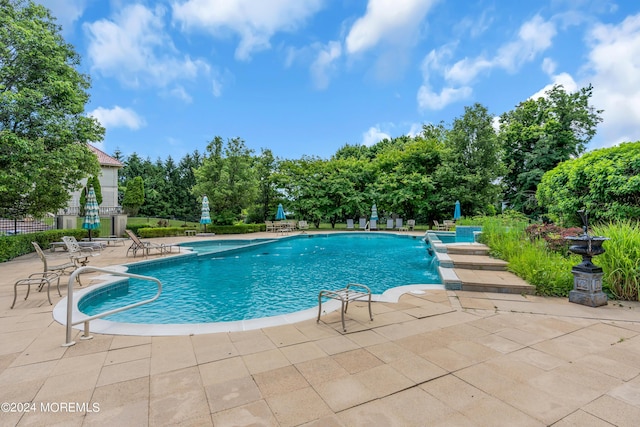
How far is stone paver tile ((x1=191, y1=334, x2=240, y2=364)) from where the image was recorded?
117 inches

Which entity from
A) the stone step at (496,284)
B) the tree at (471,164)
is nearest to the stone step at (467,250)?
the stone step at (496,284)

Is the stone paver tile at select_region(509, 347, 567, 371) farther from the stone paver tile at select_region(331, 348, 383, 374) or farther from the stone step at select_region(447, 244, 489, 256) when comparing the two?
the stone step at select_region(447, 244, 489, 256)

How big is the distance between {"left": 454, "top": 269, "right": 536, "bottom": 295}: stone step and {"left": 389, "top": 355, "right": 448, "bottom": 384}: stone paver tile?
319 centimetres

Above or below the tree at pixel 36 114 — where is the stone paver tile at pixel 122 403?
below

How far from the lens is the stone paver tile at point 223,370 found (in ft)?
8.31

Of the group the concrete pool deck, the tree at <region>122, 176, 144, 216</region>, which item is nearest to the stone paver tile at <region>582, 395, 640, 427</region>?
the concrete pool deck

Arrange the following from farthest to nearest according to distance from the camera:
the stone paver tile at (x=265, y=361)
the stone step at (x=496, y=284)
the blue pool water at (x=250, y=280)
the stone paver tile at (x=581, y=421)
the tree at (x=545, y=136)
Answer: the tree at (x=545, y=136) < the blue pool water at (x=250, y=280) < the stone step at (x=496, y=284) < the stone paver tile at (x=265, y=361) < the stone paver tile at (x=581, y=421)

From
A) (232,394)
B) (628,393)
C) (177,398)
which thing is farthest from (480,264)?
(177,398)

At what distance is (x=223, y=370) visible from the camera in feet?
8.83

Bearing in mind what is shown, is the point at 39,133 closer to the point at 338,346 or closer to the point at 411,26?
the point at 338,346

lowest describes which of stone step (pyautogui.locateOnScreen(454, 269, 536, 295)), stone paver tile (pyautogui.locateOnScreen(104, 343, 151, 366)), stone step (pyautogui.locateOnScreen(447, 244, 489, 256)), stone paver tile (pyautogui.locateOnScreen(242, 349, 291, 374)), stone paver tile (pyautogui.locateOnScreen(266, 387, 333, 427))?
stone paver tile (pyautogui.locateOnScreen(104, 343, 151, 366))

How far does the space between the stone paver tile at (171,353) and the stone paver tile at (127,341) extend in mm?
100

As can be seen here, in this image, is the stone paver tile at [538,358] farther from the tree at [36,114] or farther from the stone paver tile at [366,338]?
the tree at [36,114]

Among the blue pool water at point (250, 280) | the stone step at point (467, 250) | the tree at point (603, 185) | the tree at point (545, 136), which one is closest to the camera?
the blue pool water at point (250, 280)
